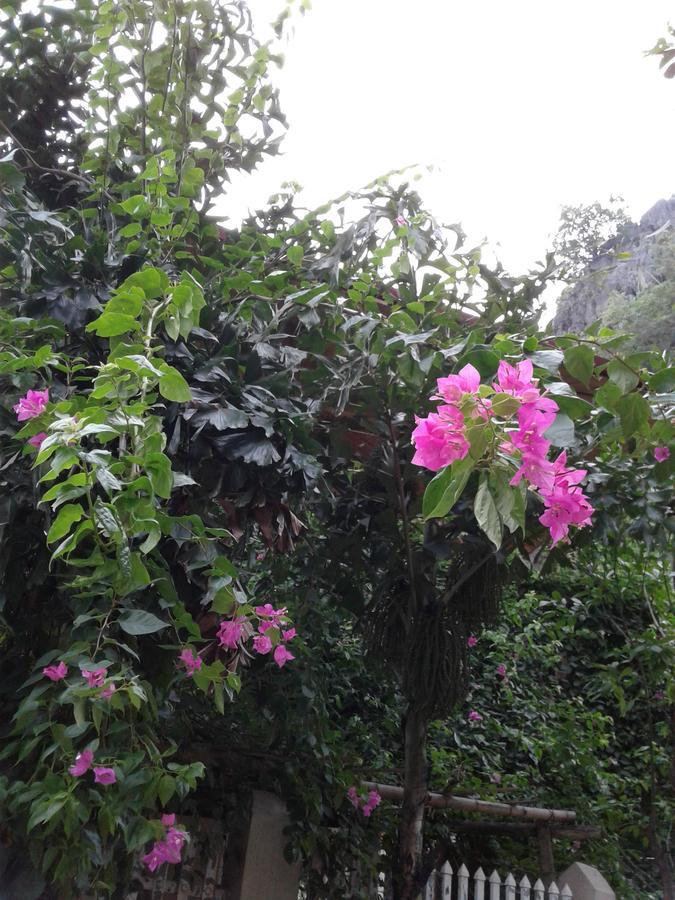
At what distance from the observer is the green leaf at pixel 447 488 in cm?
89

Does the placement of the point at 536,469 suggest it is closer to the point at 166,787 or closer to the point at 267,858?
the point at 166,787

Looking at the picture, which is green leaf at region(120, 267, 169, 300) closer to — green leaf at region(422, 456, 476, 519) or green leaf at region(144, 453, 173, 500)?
green leaf at region(144, 453, 173, 500)

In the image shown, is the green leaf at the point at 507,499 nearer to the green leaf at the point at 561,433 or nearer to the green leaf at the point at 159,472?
the green leaf at the point at 561,433

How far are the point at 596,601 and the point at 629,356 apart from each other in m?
2.90

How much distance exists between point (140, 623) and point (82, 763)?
0.79 feet

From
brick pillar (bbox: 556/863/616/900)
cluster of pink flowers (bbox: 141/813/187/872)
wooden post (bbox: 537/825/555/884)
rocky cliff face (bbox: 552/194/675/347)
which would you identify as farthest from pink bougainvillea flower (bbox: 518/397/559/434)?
rocky cliff face (bbox: 552/194/675/347)

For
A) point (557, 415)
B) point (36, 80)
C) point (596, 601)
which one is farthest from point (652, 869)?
point (36, 80)

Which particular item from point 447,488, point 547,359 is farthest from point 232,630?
point 447,488

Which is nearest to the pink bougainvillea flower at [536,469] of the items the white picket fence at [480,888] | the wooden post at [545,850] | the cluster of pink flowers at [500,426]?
the cluster of pink flowers at [500,426]

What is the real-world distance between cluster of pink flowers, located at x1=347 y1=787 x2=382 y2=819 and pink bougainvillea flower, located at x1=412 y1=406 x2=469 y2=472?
94.8 inches

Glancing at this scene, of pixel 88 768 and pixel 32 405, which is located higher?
pixel 32 405

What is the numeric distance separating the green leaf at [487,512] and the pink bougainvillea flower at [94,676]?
0.73 m

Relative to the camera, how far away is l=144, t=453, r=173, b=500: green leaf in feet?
4.52

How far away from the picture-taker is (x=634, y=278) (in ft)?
78.8
